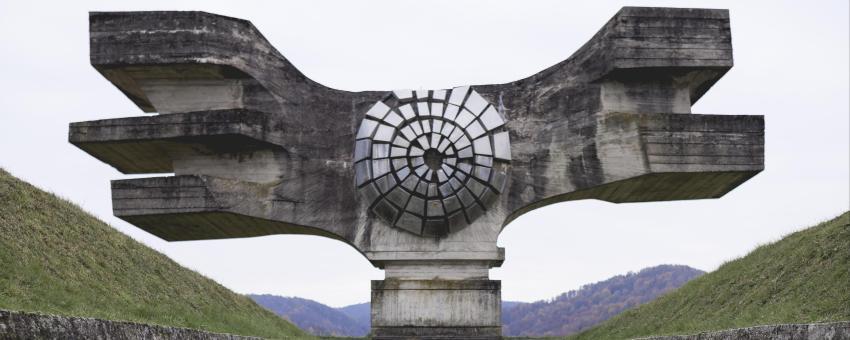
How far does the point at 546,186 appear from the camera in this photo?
20.6m

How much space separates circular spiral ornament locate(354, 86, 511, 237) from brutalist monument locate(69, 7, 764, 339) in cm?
3

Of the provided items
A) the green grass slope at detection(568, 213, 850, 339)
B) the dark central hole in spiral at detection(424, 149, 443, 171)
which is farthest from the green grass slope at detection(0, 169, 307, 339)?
the green grass slope at detection(568, 213, 850, 339)

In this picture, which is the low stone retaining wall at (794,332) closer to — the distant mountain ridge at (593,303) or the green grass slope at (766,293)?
the green grass slope at (766,293)

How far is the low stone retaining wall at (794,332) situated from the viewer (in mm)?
10438

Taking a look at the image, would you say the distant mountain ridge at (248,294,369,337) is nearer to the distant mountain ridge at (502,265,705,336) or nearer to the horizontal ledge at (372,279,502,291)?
the distant mountain ridge at (502,265,705,336)

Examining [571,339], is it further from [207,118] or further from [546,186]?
[207,118]

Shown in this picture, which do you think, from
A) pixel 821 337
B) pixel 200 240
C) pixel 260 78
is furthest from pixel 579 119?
pixel 821 337

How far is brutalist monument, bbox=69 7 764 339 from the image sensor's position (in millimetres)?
20172

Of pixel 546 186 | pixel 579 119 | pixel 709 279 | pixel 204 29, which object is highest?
pixel 204 29

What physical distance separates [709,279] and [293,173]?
10384 millimetres

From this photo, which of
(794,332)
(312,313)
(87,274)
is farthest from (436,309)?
(312,313)

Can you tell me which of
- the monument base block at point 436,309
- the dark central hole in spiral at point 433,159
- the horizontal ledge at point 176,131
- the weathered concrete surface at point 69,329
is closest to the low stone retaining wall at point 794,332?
the monument base block at point 436,309

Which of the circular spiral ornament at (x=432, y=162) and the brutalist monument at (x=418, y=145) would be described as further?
the circular spiral ornament at (x=432, y=162)

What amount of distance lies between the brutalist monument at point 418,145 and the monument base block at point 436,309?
0.03m
